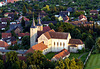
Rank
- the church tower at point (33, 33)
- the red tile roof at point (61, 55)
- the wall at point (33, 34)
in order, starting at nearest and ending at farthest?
the red tile roof at point (61, 55)
the church tower at point (33, 33)
the wall at point (33, 34)

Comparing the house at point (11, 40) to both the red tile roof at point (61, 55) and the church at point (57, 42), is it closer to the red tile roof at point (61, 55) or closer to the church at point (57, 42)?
the church at point (57, 42)

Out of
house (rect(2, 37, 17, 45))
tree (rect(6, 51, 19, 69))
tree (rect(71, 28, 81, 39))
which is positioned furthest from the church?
house (rect(2, 37, 17, 45))

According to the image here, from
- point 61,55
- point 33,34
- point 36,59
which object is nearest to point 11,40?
point 33,34

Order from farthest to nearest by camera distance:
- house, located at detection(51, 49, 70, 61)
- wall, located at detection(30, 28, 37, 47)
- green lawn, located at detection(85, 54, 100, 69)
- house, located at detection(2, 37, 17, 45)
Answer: house, located at detection(2, 37, 17, 45), wall, located at detection(30, 28, 37, 47), house, located at detection(51, 49, 70, 61), green lawn, located at detection(85, 54, 100, 69)

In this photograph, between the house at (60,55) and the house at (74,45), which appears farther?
the house at (74,45)

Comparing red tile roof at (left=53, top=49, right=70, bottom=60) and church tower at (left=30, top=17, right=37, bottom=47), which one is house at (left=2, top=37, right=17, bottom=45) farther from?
Answer: red tile roof at (left=53, top=49, right=70, bottom=60)

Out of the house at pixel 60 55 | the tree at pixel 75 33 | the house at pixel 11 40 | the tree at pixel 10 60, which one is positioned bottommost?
the house at pixel 11 40

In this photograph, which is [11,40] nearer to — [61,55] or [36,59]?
[61,55]

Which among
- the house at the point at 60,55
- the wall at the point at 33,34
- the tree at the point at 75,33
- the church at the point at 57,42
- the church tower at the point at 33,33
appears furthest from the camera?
the tree at the point at 75,33

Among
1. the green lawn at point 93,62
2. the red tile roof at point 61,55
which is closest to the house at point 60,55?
the red tile roof at point 61,55
